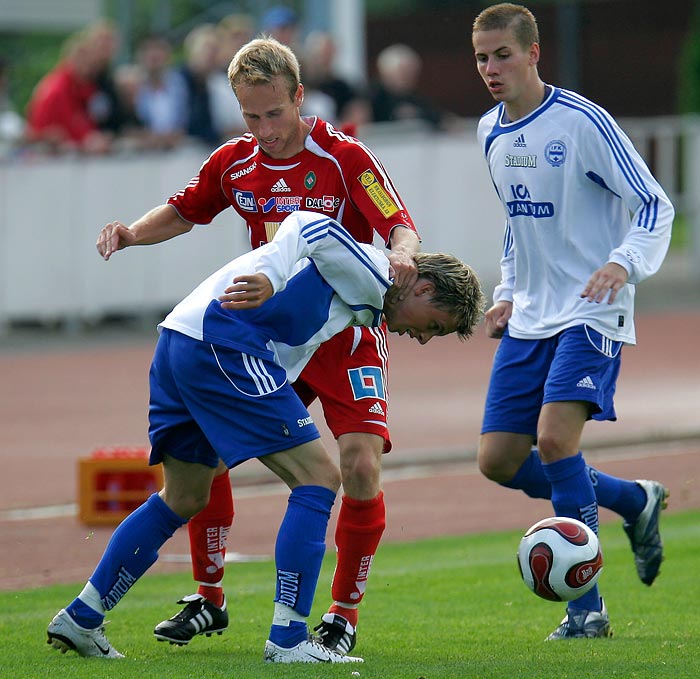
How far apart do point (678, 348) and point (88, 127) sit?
703 centimetres

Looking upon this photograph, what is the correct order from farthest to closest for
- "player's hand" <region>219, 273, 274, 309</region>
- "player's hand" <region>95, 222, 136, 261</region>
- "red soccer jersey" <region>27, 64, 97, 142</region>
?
"red soccer jersey" <region>27, 64, 97, 142</region> < "player's hand" <region>95, 222, 136, 261</region> < "player's hand" <region>219, 273, 274, 309</region>

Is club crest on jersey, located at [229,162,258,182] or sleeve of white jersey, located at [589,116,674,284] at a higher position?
club crest on jersey, located at [229,162,258,182]

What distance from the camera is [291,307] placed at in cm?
553

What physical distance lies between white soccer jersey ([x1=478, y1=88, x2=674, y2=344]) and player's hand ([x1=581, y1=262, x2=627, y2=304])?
1.15 ft

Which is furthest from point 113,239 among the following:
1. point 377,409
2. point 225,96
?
point 225,96

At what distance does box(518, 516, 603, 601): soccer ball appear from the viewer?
19.4 ft

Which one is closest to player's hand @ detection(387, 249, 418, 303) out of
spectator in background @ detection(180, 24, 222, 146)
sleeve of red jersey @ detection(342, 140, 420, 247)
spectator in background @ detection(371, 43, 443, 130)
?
sleeve of red jersey @ detection(342, 140, 420, 247)

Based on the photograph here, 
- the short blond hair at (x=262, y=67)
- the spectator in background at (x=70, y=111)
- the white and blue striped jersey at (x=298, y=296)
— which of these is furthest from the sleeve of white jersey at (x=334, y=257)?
the spectator in background at (x=70, y=111)

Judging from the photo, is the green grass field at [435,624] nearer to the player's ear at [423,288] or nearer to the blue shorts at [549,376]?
the blue shorts at [549,376]

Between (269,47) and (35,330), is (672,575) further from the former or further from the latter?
(35,330)

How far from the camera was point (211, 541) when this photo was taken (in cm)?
632

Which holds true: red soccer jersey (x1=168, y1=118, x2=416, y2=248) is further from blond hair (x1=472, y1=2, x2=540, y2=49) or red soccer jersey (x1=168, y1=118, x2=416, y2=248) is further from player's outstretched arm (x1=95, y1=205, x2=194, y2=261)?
blond hair (x1=472, y1=2, x2=540, y2=49)

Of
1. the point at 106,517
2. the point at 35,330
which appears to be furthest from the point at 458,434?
the point at 35,330

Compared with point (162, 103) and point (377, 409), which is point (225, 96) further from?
point (377, 409)
